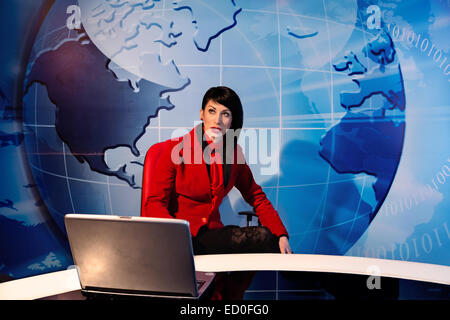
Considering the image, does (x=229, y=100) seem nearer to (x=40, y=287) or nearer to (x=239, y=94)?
(x=239, y=94)

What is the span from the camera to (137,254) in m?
0.87

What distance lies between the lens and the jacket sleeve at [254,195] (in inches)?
96.3

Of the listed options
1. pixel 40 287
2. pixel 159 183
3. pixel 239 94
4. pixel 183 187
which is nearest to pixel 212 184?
pixel 183 187

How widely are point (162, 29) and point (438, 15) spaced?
7.32 ft

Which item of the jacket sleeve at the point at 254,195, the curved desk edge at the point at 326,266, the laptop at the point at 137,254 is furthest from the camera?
the jacket sleeve at the point at 254,195

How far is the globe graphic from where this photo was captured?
2.75 m

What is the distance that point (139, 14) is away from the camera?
2.76 meters

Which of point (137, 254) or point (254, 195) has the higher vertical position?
point (137, 254)

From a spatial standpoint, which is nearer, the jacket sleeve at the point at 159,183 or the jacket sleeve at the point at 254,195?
the jacket sleeve at the point at 159,183

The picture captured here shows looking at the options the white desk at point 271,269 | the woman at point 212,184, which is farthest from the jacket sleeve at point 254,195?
the white desk at point 271,269

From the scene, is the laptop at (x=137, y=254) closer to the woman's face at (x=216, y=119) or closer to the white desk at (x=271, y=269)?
the white desk at (x=271, y=269)

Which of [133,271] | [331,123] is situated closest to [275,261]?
[133,271]

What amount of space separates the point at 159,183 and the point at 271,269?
1.26m

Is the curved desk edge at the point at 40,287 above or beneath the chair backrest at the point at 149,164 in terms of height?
beneath
